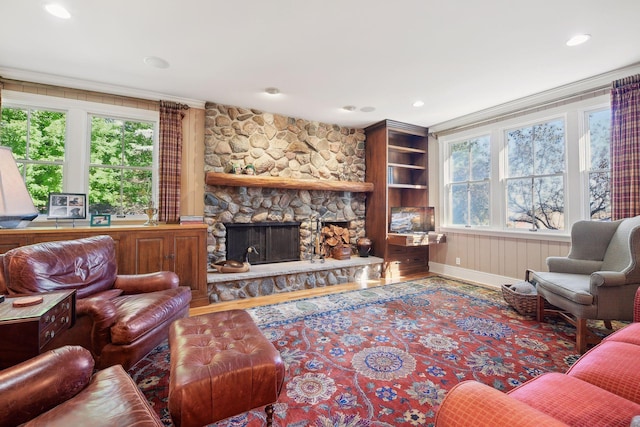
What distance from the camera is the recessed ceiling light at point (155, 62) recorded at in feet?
8.80

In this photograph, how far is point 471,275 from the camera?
4.33 meters

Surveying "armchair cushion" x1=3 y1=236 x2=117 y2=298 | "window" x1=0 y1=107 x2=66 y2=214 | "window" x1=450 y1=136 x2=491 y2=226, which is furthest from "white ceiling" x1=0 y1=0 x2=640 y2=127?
"armchair cushion" x1=3 y1=236 x2=117 y2=298

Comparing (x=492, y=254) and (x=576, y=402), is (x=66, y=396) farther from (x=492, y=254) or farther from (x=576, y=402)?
(x=492, y=254)

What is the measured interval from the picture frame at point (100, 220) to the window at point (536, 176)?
16.9 feet

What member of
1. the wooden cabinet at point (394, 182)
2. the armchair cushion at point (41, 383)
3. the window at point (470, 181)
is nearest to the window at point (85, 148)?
the armchair cushion at point (41, 383)

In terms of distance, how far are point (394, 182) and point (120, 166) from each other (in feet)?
13.7

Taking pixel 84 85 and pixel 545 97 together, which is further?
pixel 545 97

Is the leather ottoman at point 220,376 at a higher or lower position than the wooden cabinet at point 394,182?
lower

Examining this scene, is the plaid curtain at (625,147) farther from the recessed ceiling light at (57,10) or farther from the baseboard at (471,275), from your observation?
the recessed ceiling light at (57,10)

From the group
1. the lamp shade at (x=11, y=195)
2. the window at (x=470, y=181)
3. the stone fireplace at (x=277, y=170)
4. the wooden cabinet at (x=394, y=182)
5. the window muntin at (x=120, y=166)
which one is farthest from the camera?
the wooden cabinet at (x=394, y=182)

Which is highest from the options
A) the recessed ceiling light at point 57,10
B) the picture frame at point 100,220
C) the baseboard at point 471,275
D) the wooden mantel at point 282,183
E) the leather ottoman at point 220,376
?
the recessed ceiling light at point 57,10

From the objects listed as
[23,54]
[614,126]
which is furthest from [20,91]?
[614,126]

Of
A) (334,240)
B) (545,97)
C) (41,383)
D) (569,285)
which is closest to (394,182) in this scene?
(334,240)

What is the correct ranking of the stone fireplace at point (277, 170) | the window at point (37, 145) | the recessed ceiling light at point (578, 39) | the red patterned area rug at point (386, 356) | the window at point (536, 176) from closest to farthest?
the red patterned area rug at point (386, 356) < the recessed ceiling light at point (578, 39) < the window at point (37, 145) < the window at point (536, 176) < the stone fireplace at point (277, 170)
